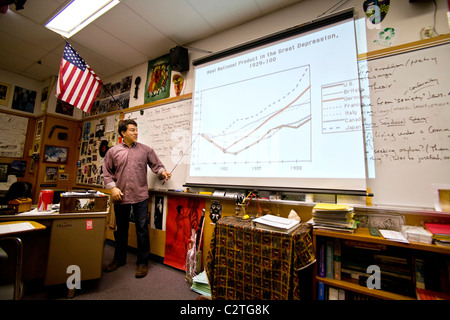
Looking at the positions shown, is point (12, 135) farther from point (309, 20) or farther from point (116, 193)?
point (309, 20)

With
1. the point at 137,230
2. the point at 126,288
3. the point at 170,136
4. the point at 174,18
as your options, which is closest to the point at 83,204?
the point at 137,230

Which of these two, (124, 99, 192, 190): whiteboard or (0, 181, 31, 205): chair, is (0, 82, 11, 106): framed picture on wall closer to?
(0, 181, 31, 205): chair

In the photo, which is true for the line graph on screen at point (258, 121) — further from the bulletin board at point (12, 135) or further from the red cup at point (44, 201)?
the bulletin board at point (12, 135)

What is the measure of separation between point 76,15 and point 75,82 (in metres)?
0.70

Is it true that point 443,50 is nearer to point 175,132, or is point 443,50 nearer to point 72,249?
point 175,132

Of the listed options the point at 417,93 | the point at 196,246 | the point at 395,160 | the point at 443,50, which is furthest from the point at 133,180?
the point at 443,50

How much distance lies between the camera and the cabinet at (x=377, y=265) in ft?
3.45

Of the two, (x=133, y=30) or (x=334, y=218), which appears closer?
(x=334, y=218)

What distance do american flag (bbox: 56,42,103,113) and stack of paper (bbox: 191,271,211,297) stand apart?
226cm

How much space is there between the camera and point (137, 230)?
2061mm

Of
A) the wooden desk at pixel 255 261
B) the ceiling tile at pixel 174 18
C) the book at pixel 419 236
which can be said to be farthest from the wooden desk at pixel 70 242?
the book at pixel 419 236

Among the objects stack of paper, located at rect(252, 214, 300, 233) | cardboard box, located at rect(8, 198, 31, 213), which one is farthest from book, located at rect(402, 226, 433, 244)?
cardboard box, located at rect(8, 198, 31, 213)

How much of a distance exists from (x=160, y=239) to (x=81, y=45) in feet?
9.42
